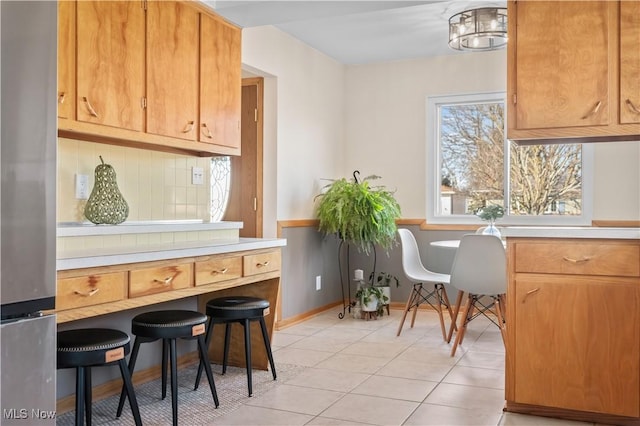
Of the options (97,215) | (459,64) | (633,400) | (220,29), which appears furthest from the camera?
(459,64)

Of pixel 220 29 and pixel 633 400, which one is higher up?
pixel 220 29

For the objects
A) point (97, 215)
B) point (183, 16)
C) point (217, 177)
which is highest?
point (183, 16)

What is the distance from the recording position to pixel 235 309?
313 centimetres

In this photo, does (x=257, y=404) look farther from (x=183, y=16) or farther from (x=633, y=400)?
(x=183, y=16)

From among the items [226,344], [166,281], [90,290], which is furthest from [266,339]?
[90,290]

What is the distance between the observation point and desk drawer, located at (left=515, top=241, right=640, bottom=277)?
2605 mm

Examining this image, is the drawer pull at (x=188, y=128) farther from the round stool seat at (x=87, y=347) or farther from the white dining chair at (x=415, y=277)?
the white dining chair at (x=415, y=277)

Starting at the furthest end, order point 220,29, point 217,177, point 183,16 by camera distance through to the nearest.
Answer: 1. point 217,177
2. point 220,29
3. point 183,16

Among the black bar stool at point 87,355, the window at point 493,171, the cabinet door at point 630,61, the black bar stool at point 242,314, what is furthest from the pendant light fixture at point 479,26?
the black bar stool at point 87,355

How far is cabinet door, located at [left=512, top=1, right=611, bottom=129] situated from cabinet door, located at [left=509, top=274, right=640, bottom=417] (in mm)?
756

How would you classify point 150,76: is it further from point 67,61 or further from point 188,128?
point 67,61

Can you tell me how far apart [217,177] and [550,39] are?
301cm

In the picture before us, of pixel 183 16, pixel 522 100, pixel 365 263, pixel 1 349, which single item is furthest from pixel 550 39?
pixel 365 263

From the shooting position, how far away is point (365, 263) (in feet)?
19.8
